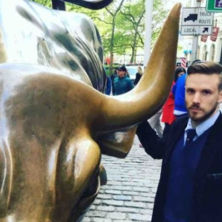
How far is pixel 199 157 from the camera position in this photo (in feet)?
7.20

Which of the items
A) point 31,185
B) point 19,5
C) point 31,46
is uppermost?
point 19,5

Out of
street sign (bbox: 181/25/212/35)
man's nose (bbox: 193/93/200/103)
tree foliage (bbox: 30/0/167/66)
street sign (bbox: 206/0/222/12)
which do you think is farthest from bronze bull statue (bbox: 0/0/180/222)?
tree foliage (bbox: 30/0/167/66)

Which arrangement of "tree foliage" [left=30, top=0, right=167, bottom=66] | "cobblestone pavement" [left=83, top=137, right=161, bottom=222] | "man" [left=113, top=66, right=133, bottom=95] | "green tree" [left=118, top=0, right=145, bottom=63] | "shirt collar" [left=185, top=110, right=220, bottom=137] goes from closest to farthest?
"shirt collar" [left=185, top=110, right=220, bottom=137] < "cobblestone pavement" [left=83, top=137, right=161, bottom=222] < "man" [left=113, top=66, right=133, bottom=95] < "tree foliage" [left=30, top=0, right=167, bottom=66] < "green tree" [left=118, top=0, right=145, bottom=63]

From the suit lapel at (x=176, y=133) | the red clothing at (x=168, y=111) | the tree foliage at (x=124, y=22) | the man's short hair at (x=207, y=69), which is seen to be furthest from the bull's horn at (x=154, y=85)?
the tree foliage at (x=124, y=22)

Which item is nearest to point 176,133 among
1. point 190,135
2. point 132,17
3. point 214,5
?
point 190,135

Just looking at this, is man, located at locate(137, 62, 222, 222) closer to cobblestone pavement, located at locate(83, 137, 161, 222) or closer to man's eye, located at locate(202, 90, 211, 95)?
man's eye, located at locate(202, 90, 211, 95)

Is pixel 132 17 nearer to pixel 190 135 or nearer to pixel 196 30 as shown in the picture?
pixel 196 30

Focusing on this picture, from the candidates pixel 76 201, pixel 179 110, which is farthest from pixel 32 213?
pixel 179 110

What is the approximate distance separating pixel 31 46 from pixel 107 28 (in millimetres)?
30465

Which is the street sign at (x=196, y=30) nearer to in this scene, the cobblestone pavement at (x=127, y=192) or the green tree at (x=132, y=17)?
the cobblestone pavement at (x=127, y=192)

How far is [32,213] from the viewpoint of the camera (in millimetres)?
1276

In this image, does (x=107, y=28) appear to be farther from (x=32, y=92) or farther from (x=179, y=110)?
(x=32, y=92)

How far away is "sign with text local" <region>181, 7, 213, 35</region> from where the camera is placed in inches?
362

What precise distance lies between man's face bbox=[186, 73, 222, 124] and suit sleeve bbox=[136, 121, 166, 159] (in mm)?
357
